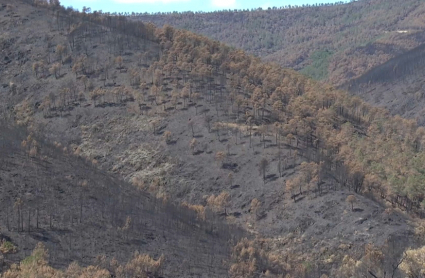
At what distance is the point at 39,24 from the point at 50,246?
287 feet

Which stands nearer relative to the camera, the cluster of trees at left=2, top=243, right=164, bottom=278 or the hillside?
the cluster of trees at left=2, top=243, right=164, bottom=278

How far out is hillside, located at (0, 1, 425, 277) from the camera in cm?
7300

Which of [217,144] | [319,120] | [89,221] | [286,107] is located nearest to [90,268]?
[89,221]

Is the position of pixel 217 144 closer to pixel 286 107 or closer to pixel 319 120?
pixel 286 107

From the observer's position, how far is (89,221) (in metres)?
67.7

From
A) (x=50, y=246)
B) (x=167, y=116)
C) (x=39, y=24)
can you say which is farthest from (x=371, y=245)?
(x=39, y=24)

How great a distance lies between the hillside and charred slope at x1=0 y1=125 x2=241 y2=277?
39cm

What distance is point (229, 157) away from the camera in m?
96.4

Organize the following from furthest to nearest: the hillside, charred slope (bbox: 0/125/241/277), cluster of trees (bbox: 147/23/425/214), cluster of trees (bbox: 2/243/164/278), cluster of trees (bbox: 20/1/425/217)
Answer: cluster of trees (bbox: 20/1/425/217) < cluster of trees (bbox: 147/23/425/214) < the hillside < charred slope (bbox: 0/125/241/277) < cluster of trees (bbox: 2/243/164/278)

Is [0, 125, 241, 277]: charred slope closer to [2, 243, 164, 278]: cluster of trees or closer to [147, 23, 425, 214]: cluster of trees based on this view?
[2, 243, 164, 278]: cluster of trees

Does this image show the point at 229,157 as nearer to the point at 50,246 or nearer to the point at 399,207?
the point at 399,207

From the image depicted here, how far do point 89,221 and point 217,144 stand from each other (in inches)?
1377

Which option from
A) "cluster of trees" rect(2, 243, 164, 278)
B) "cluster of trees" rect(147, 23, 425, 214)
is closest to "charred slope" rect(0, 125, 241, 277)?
"cluster of trees" rect(2, 243, 164, 278)

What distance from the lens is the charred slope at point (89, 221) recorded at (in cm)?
6188
